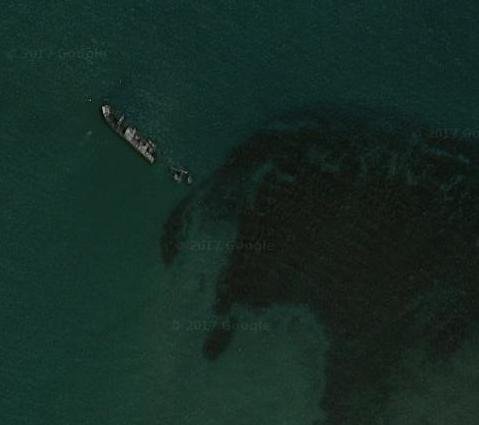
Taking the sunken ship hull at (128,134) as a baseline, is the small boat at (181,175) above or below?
below

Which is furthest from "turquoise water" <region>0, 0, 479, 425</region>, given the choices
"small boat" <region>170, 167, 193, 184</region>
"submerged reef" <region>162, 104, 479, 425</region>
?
"submerged reef" <region>162, 104, 479, 425</region>

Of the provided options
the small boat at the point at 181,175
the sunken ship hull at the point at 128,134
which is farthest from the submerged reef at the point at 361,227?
the sunken ship hull at the point at 128,134

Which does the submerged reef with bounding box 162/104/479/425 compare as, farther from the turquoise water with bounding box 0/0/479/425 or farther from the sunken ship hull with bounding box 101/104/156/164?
the sunken ship hull with bounding box 101/104/156/164

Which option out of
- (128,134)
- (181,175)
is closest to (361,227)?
(181,175)

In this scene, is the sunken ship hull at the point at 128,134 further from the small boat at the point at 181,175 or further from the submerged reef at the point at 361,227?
the submerged reef at the point at 361,227

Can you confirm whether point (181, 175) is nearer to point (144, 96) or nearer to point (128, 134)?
point (128, 134)
